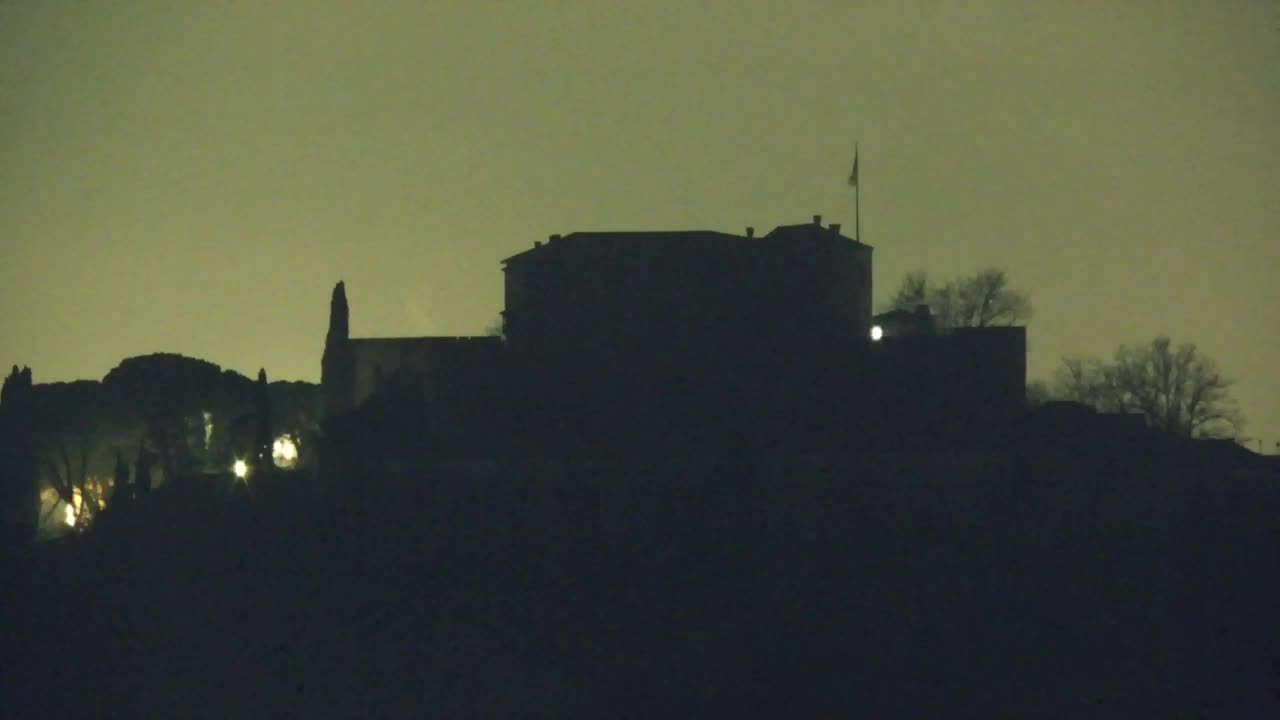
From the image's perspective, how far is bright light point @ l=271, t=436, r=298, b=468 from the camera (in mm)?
71062

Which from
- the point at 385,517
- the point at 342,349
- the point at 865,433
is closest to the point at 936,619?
the point at 865,433

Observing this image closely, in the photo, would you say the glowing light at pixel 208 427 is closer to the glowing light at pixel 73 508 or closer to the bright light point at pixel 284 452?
the bright light point at pixel 284 452

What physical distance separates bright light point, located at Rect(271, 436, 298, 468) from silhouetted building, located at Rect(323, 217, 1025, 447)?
799 cm

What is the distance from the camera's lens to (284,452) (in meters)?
72.7

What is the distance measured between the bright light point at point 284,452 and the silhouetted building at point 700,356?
314 inches

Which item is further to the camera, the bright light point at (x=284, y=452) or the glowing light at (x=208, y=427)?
the glowing light at (x=208, y=427)

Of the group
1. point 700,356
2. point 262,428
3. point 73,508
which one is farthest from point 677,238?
point 73,508

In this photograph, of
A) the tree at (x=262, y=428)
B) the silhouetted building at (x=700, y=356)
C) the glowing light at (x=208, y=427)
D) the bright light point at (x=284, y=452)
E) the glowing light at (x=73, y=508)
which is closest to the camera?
the silhouetted building at (x=700, y=356)

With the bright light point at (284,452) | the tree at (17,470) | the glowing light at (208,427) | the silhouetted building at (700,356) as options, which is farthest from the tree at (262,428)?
the tree at (17,470)

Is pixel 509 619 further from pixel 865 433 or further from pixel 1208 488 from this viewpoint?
pixel 1208 488

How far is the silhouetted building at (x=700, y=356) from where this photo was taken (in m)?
54.7

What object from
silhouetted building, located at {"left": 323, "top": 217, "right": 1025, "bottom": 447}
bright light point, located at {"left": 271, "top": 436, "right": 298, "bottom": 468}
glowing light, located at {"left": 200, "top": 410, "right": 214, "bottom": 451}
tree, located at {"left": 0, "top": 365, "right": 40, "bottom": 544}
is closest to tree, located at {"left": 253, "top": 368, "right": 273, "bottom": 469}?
bright light point, located at {"left": 271, "top": 436, "right": 298, "bottom": 468}

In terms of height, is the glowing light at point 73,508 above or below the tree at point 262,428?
below

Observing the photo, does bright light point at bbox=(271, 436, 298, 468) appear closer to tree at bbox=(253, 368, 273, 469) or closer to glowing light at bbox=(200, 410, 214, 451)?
tree at bbox=(253, 368, 273, 469)
